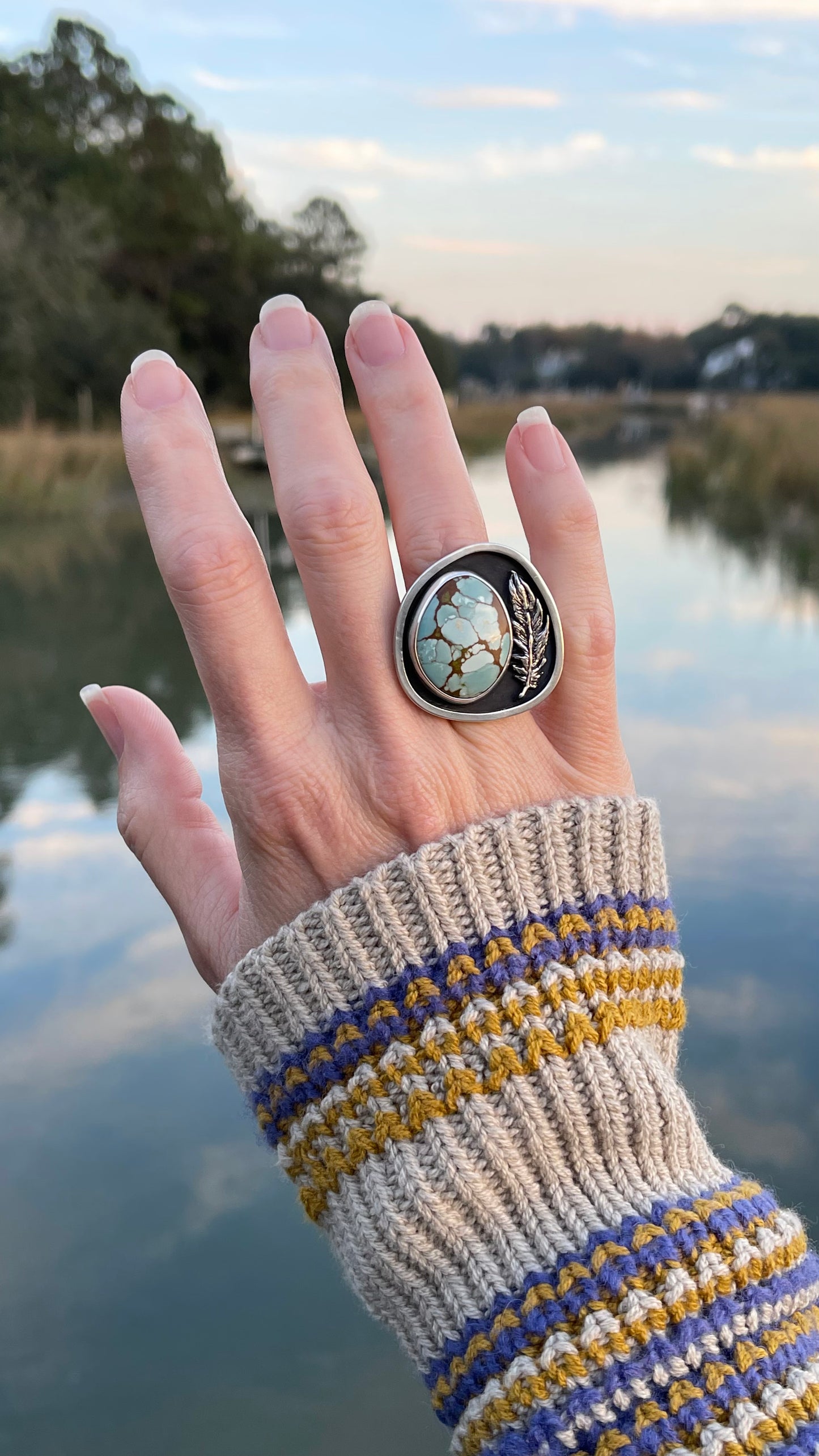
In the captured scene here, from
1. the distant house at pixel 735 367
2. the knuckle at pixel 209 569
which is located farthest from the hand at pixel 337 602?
the distant house at pixel 735 367

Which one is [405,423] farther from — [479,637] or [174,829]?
[174,829]

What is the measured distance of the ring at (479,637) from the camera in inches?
29.4

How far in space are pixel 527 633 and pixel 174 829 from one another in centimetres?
40

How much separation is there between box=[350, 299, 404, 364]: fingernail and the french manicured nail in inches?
6.0

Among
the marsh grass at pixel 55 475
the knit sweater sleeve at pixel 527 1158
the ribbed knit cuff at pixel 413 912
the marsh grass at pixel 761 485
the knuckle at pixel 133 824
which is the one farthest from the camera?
the marsh grass at pixel 55 475

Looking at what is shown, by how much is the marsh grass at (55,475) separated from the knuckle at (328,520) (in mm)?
6968

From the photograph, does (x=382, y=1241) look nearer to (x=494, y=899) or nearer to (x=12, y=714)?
(x=494, y=899)

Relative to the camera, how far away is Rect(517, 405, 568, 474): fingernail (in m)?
0.86

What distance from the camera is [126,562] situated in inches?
221

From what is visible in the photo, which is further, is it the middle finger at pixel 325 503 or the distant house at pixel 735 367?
the distant house at pixel 735 367

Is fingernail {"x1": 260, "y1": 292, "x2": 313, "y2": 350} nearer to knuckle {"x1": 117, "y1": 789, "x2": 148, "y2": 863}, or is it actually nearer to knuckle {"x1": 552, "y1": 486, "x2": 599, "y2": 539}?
knuckle {"x1": 552, "y1": 486, "x2": 599, "y2": 539}

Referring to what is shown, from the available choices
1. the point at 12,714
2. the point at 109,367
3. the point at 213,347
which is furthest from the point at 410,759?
the point at 213,347

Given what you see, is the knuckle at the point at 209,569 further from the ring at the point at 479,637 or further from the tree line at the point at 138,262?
the tree line at the point at 138,262

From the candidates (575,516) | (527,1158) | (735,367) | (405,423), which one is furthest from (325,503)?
(735,367)
